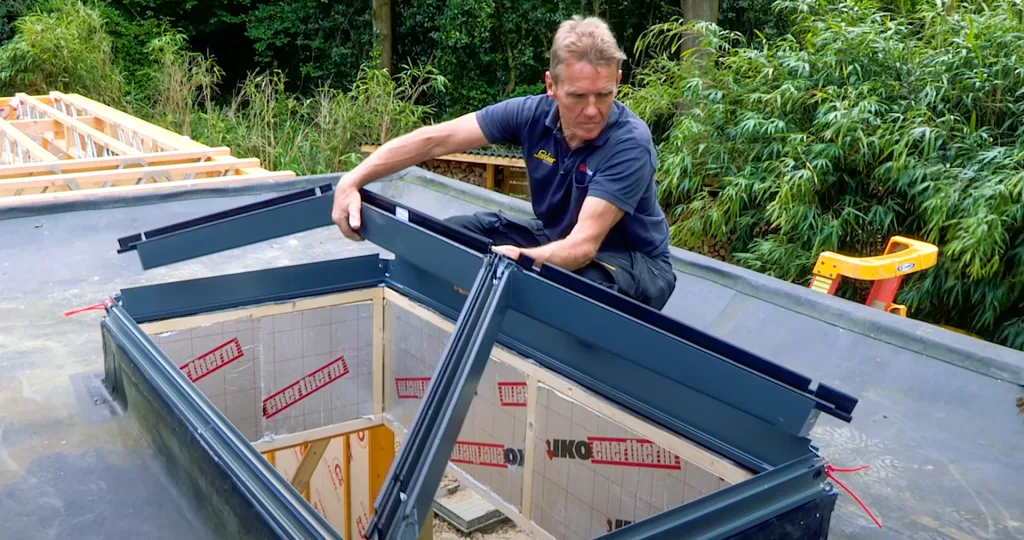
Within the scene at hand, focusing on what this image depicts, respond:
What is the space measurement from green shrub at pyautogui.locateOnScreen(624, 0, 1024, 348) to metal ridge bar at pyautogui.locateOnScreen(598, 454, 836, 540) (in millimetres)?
2672

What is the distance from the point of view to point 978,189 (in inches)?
155

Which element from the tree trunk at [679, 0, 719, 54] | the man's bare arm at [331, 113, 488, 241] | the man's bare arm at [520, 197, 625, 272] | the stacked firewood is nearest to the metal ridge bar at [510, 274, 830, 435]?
the man's bare arm at [520, 197, 625, 272]

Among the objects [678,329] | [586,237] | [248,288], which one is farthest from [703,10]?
[678,329]

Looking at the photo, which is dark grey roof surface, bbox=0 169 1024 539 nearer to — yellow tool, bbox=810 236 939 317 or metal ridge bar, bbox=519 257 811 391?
yellow tool, bbox=810 236 939 317

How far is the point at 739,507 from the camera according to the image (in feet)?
4.87

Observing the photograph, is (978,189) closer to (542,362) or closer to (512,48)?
(542,362)

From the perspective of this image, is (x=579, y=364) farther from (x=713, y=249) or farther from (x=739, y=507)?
(x=713, y=249)

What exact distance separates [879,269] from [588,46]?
5.25ft

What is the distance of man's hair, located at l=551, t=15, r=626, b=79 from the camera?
2115mm

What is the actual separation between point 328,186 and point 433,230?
1.91 ft

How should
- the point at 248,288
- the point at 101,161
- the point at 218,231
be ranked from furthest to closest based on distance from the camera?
the point at 101,161 → the point at 248,288 → the point at 218,231

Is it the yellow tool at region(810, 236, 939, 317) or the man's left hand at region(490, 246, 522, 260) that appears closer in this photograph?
the man's left hand at region(490, 246, 522, 260)

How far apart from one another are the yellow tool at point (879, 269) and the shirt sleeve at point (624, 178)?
124 centimetres

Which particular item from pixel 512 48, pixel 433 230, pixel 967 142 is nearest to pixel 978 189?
pixel 967 142
